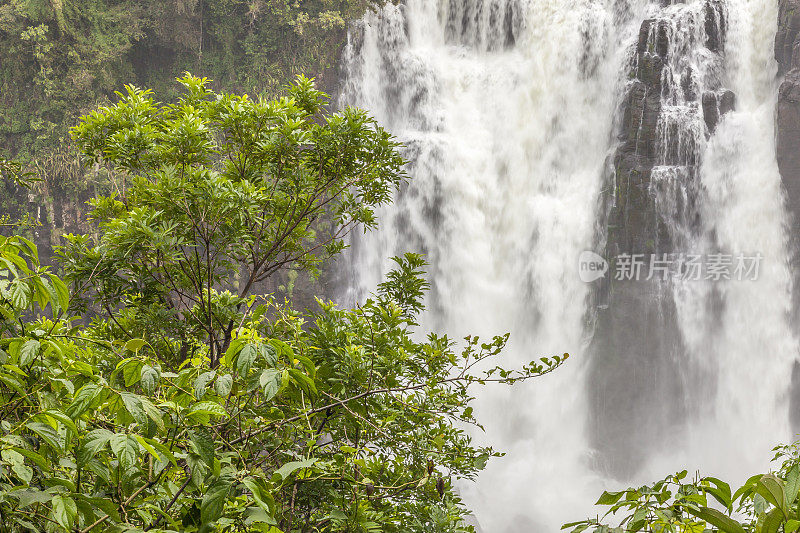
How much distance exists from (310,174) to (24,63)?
13171 mm

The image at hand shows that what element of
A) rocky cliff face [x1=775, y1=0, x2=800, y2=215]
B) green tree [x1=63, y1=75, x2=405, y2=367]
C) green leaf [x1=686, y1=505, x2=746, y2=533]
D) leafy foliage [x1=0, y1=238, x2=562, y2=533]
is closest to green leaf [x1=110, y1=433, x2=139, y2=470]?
leafy foliage [x1=0, y1=238, x2=562, y2=533]

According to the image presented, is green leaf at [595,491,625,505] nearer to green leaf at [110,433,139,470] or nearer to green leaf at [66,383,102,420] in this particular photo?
green leaf at [110,433,139,470]

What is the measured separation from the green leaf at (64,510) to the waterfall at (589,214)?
36.5 feet

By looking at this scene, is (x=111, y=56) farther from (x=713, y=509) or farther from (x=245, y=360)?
(x=713, y=509)

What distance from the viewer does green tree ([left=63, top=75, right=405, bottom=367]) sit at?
2826 millimetres

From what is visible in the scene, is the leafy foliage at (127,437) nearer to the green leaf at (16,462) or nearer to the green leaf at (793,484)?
the green leaf at (16,462)

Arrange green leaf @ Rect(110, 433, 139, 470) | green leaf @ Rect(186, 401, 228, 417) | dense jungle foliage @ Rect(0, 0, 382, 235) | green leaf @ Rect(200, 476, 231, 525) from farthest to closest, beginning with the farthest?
dense jungle foliage @ Rect(0, 0, 382, 235) < green leaf @ Rect(186, 401, 228, 417) < green leaf @ Rect(200, 476, 231, 525) < green leaf @ Rect(110, 433, 139, 470)

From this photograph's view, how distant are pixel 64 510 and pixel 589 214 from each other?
13093 mm

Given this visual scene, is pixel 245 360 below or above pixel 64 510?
above

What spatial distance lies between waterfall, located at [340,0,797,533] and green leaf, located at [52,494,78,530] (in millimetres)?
11111

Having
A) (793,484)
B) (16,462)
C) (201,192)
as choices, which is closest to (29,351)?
(16,462)

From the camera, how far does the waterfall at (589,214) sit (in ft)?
39.7

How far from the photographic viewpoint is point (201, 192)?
277cm

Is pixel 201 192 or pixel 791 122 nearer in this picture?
pixel 201 192
